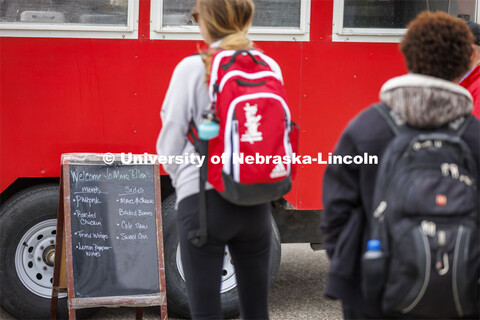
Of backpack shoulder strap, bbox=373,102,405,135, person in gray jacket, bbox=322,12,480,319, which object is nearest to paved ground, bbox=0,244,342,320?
person in gray jacket, bbox=322,12,480,319

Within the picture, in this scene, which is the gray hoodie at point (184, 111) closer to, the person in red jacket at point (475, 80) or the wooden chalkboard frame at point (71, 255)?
the person in red jacket at point (475, 80)

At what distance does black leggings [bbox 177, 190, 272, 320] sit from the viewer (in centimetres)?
279

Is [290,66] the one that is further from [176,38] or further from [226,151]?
[226,151]

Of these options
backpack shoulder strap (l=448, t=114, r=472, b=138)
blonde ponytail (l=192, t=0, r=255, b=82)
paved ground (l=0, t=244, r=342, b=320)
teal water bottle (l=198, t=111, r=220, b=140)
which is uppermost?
blonde ponytail (l=192, t=0, r=255, b=82)

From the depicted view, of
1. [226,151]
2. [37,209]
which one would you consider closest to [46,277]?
[37,209]

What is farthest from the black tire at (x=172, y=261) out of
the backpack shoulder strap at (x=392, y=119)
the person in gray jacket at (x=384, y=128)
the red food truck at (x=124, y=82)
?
the backpack shoulder strap at (x=392, y=119)

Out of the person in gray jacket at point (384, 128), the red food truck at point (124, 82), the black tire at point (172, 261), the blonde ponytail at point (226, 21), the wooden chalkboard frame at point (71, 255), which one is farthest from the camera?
the black tire at point (172, 261)

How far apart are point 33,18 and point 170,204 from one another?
61.3 inches

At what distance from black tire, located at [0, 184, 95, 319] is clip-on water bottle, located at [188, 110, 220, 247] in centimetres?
244

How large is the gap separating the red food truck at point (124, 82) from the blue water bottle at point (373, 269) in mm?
2824

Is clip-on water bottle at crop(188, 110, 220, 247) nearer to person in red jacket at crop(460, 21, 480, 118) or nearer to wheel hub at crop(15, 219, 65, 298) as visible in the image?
person in red jacket at crop(460, 21, 480, 118)

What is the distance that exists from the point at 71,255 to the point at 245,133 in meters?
2.24

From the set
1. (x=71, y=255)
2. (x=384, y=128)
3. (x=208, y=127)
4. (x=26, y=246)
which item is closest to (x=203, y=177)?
(x=208, y=127)

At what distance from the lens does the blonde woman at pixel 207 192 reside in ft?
9.16
